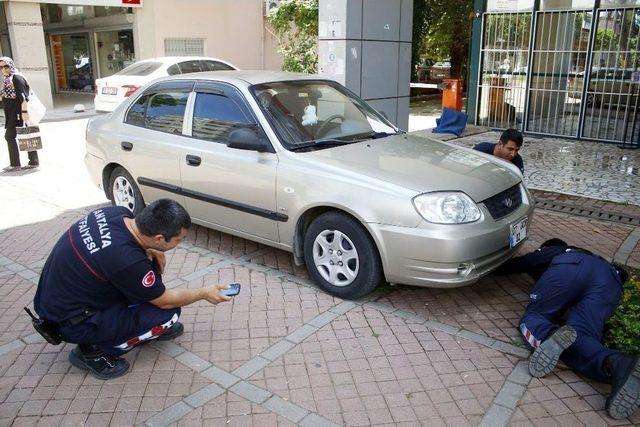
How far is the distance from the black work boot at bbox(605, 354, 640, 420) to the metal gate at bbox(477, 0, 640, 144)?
26.8 feet

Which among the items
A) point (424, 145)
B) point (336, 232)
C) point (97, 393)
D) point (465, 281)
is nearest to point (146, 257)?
point (97, 393)

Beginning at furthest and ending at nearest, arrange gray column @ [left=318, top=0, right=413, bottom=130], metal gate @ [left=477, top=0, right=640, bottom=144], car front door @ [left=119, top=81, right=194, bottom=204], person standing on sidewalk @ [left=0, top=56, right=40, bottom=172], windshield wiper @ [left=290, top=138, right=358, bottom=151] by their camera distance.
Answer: metal gate @ [left=477, top=0, right=640, bottom=144], person standing on sidewalk @ [left=0, top=56, right=40, bottom=172], gray column @ [left=318, top=0, right=413, bottom=130], car front door @ [left=119, top=81, right=194, bottom=204], windshield wiper @ [left=290, top=138, right=358, bottom=151]

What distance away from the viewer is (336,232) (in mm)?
4184

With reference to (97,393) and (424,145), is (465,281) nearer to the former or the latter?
(424,145)

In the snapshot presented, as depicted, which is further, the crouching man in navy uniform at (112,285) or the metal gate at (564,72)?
A: the metal gate at (564,72)

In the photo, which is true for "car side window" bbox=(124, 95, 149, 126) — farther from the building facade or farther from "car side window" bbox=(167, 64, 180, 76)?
the building facade

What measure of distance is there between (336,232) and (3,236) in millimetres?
3810

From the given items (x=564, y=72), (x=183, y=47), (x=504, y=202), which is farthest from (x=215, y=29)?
(x=504, y=202)

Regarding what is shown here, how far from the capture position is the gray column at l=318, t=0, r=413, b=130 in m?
8.23

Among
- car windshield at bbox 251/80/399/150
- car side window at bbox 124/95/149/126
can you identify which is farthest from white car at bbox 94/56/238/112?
car windshield at bbox 251/80/399/150

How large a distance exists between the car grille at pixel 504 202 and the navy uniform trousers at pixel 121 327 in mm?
2323

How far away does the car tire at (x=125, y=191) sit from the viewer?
5.82m

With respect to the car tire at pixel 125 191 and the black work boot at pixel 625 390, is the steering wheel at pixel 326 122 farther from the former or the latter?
the black work boot at pixel 625 390

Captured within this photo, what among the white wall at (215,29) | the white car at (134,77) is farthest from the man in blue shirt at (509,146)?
the white wall at (215,29)
